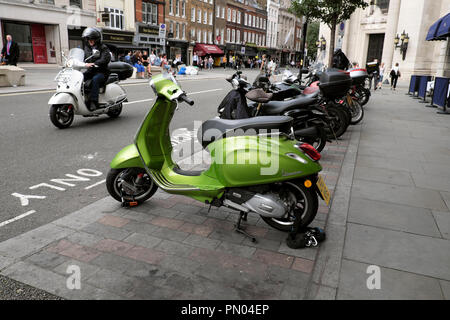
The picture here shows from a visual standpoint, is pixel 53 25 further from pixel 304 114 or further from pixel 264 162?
pixel 264 162

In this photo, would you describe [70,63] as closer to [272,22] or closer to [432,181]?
[432,181]

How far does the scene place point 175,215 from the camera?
388cm

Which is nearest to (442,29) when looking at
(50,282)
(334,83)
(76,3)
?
(334,83)

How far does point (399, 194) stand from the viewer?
15.2 feet

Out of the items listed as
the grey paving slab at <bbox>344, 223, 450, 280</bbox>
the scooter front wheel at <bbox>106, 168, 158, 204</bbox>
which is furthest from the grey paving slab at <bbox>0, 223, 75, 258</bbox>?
the grey paving slab at <bbox>344, 223, 450, 280</bbox>

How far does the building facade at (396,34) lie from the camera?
2712 centimetres

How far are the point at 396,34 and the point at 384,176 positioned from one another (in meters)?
28.8

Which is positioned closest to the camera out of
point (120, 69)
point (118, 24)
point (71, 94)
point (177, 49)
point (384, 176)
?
point (384, 176)

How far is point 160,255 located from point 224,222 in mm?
901

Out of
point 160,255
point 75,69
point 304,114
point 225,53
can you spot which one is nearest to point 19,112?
point 75,69

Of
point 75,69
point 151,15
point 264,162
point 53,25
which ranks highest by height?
point 151,15

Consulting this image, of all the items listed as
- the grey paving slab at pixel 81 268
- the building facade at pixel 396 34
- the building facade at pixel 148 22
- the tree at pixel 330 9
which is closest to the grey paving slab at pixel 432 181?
the grey paving slab at pixel 81 268

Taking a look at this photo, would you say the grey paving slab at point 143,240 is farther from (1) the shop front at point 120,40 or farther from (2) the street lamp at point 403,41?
(1) the shop front at point 120,40

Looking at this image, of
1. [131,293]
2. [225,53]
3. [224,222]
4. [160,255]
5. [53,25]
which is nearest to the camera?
[131,293]
